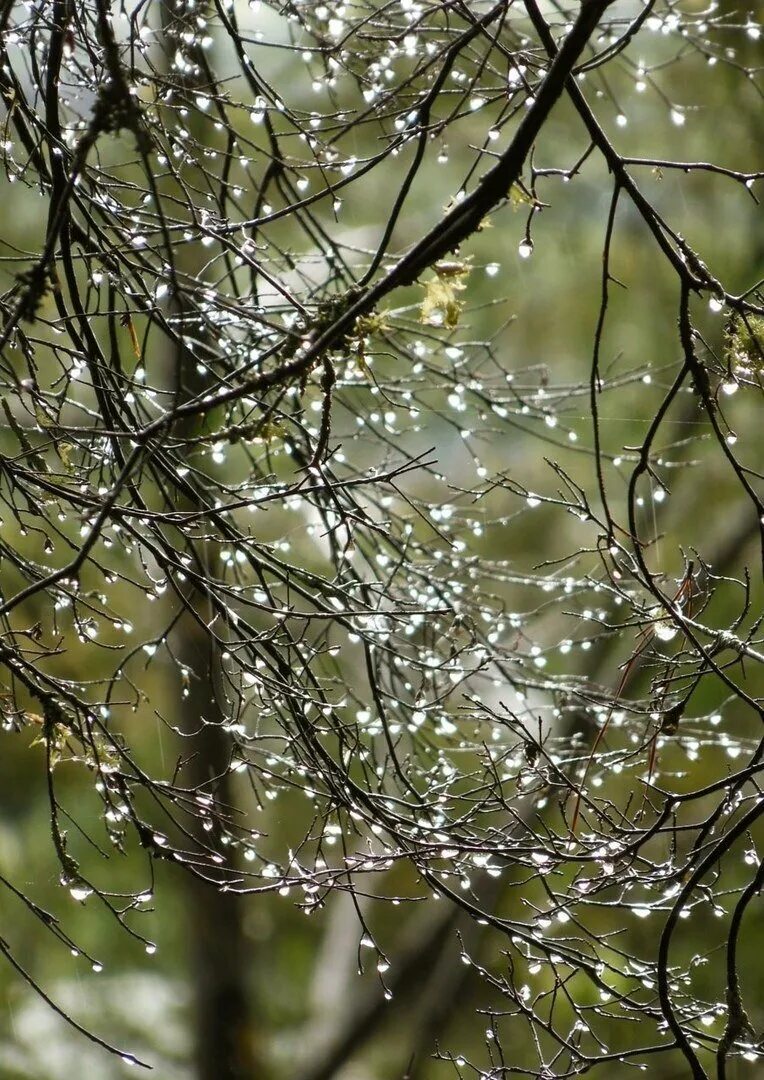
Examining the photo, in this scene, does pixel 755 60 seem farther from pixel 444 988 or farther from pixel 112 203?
pixel 444 988

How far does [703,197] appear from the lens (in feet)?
22.8

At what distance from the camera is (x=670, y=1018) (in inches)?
73.4

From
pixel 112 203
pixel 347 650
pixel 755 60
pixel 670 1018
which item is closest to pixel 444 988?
pixel 347 650

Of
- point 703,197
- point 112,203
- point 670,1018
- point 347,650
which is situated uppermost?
point 703,197

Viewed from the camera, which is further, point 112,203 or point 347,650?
point 347,650

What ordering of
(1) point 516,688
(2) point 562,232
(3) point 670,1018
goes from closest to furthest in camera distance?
(3) point 670,1018
(1) point 516,688
(2) point 562,232

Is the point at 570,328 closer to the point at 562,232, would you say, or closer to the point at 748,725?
the point at 562,232

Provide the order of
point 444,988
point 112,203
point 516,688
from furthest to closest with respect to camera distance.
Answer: point 444,988, point 516,688, point 112,203

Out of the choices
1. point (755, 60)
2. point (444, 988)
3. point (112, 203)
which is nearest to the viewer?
point (112, 203)

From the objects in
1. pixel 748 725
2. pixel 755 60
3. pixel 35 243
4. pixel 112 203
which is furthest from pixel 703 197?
pixel 112 203

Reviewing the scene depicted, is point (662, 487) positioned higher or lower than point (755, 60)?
lower

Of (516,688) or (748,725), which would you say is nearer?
(516,688)

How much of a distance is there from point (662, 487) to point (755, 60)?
17.3 ft

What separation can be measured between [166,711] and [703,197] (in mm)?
5155
